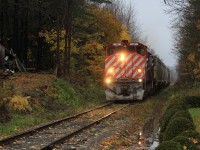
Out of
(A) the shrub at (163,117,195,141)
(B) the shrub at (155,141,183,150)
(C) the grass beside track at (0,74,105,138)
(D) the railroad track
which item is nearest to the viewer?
(B) the shrub at (155,141,183,150)

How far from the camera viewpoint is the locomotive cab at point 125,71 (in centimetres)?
2627

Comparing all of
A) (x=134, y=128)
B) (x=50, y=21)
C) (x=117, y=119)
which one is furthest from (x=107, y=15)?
(x=134, y=128)

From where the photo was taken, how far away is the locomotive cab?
26.3 metres

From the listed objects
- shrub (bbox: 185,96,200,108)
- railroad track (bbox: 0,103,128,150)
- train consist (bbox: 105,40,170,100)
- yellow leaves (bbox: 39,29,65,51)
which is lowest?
railroad track (bbox: 0,103,128,150)

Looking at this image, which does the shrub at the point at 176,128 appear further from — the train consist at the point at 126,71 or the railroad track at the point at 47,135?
the train consist at the point at 126,71

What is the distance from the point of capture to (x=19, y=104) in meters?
17.9

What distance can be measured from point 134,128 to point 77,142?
3983 mm

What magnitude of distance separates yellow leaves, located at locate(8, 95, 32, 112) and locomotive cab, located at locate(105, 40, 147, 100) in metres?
8.98

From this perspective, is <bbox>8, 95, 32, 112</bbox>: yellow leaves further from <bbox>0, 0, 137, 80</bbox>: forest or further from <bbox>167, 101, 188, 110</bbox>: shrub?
<bbox>0, 0, 137, 80</bbox>: forest

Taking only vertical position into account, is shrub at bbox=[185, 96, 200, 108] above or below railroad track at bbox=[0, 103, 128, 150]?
above

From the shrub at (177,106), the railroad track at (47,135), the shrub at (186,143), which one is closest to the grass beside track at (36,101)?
the railroad track at (47,135)

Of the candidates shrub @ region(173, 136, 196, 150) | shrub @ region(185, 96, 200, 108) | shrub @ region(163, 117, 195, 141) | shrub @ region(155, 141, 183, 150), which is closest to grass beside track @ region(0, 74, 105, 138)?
shrub @ region(185, 96, 200, 108)

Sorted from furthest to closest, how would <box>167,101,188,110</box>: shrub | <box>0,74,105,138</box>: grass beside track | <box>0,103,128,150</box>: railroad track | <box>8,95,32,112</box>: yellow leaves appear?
<box>8,95,32,112</box>: yellow leaves → <box>0,74,105,138</box>: grass beside track → <box>167,101,188,110</box>: shrub → <box>0,103,128,150</box>: railroad track

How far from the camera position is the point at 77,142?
462 inches
